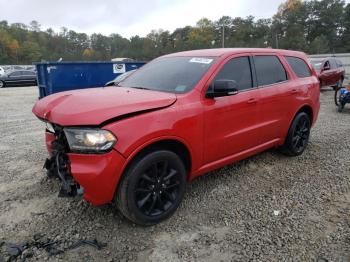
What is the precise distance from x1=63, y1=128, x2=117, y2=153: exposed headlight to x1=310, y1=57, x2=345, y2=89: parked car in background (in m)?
13.4

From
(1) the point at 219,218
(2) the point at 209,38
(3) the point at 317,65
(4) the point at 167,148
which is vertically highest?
(2) the point at 209,38

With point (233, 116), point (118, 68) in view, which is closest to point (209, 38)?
point (118, 68)

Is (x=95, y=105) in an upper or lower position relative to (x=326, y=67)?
upper

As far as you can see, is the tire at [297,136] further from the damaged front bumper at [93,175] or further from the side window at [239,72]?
the damaged front bumper at [93,175]

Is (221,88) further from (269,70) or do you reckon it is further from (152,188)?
(269,70)

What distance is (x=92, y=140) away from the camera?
9.11 feet

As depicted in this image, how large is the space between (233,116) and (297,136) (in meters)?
1.91

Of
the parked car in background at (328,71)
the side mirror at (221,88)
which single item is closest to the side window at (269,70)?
the side mirror at (221,88)

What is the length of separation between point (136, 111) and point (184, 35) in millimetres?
96010

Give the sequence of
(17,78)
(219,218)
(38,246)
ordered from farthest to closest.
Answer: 1. (17,78)
2. (219,218)
3. (38,246)

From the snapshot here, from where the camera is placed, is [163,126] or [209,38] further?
[209,38]

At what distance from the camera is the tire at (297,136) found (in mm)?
5043

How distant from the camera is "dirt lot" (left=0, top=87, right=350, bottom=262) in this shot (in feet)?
9.36

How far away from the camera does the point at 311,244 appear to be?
2.94 m
